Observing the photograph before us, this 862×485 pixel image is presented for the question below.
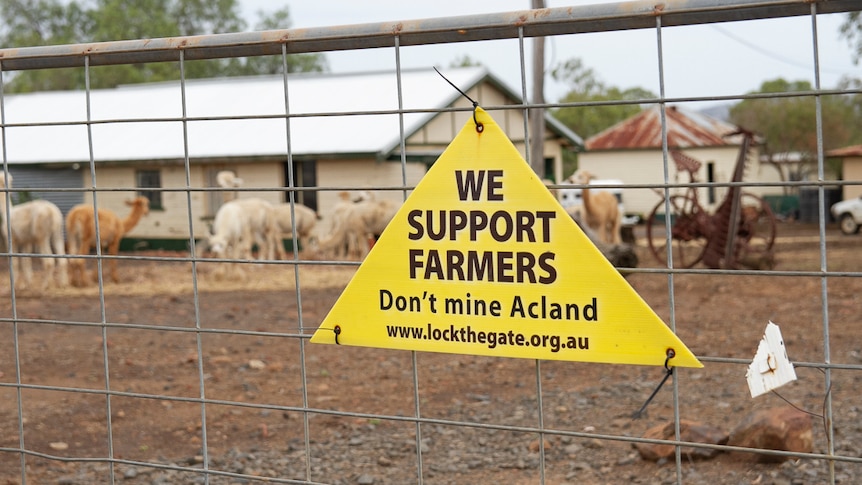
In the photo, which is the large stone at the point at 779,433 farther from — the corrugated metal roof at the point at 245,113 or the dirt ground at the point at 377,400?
the corrugated metal roof at the point at 245,113

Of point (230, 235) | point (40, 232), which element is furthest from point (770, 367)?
point (230, 235)

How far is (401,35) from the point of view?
2.76 meters

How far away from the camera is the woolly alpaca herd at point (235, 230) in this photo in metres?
15.6

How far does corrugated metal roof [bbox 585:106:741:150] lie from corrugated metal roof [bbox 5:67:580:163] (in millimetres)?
15060

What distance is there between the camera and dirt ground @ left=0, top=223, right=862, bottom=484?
18.1ft

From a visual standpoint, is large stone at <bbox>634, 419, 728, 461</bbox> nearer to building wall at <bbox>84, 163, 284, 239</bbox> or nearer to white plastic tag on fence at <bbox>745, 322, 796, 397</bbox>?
white plastic tag on fence at <bbox>745, 322, 796, 397</bbox>

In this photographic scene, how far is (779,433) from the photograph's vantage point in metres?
5.27

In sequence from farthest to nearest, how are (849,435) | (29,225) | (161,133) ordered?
(161,133)
(29,225)
(849,435)

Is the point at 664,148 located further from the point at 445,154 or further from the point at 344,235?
the point at 344,235

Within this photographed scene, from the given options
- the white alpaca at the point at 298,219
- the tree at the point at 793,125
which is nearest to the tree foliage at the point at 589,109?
the tree at the point at 793,125

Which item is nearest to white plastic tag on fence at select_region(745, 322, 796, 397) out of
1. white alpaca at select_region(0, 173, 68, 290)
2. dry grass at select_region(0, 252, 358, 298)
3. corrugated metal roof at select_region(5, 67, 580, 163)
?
dry grass at select_region(0, 252, 358, 298)

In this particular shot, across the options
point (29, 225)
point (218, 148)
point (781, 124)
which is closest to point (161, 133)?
point (218, 148)

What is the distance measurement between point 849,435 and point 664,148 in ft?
14.2

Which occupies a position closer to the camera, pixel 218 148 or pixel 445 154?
pixel 445 154
